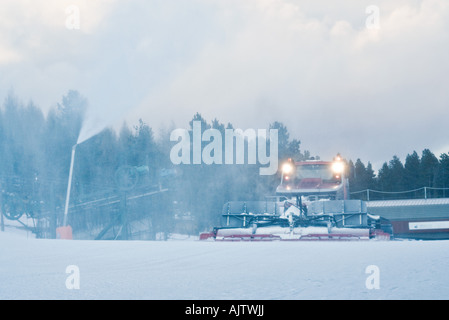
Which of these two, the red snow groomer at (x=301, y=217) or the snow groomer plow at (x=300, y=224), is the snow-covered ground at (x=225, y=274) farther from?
the red snow groomer at (x=301, y=217)

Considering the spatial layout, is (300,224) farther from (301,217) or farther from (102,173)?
(102,173)

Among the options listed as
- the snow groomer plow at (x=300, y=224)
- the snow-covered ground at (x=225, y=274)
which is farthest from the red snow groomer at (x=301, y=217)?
the snow-covered ground at (x=225, y=274)

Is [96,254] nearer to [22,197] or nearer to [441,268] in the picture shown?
[441,268]

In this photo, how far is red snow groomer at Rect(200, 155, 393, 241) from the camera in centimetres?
1177

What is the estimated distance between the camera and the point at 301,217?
41.9ft

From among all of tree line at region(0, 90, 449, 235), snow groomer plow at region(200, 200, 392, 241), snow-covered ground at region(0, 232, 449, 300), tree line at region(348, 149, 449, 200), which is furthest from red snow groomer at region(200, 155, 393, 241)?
tree line at region(348, 149, 449, 200)

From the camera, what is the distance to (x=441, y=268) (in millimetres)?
5422

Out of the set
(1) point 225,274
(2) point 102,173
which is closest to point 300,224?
(1) point 225,274

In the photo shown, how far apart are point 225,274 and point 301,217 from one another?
7699mm

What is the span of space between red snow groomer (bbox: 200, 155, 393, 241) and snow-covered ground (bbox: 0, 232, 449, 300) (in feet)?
13.8

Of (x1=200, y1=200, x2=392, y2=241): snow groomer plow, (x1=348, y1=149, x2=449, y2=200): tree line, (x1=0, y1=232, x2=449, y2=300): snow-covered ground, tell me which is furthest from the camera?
(x1=348, y1=149, x2=449, y2=200): tree line

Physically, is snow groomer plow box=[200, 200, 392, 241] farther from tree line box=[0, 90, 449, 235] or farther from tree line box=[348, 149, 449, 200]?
tree line box=[348, 149, 449, 200]
